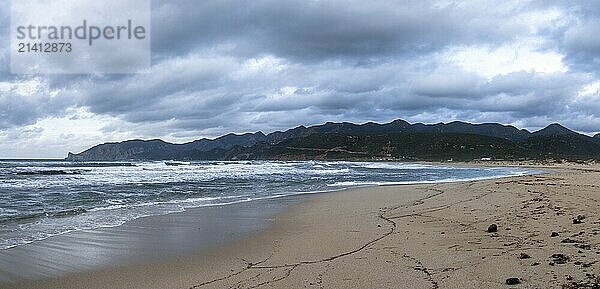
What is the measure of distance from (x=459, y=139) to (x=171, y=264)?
470 feet

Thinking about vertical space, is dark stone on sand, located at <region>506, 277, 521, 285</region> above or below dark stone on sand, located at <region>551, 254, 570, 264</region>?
below

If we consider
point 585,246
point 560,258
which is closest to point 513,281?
point 560,258

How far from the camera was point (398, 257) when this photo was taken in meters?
7.45

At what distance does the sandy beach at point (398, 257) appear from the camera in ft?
19.6

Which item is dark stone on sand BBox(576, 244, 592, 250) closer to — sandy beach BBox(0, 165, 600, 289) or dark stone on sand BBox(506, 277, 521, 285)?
sandy beach BBox(0, 165, 600, 289)

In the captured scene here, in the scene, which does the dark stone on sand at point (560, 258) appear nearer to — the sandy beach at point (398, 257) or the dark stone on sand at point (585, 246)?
the sandy beach at point (398, 257)

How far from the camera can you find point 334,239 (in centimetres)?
970

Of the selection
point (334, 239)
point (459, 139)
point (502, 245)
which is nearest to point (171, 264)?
point (334, 239)

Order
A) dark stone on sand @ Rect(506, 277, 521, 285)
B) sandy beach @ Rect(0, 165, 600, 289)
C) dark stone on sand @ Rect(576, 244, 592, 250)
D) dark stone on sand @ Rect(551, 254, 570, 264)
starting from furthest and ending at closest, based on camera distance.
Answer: dark stone on sand @ Rect(576, 244, 592, 250), dark stone on sand @ Rect(551, 254, 570, 264), sandy beach @ Rect(0, 165, 600, 289), dark stone on sand @ Rect(506, 277, 521, 285)

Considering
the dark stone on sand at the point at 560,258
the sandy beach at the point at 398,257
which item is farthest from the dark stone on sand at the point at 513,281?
the dark stone on sand at the point at 560,258

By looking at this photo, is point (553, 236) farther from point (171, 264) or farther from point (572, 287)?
point (171, 264)

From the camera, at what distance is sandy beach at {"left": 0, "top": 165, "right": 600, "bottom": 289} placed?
5969mm

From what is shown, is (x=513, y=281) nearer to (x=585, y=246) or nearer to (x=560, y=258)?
(x=560, y=258)

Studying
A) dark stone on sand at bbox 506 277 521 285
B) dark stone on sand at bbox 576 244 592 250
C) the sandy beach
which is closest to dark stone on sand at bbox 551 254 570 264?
the sandy beach
